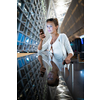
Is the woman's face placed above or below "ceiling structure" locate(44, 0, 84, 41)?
below

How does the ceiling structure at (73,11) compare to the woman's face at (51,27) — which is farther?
the ceiling structure at (73,11)

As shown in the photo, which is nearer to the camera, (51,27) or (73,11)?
(51,27)

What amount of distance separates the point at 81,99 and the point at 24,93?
0.19 meters

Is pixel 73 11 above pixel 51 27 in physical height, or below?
above

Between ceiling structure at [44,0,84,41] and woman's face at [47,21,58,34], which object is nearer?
woman's face at [47,21,58,34]

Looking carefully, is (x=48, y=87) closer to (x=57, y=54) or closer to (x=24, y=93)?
(x=24, y=93)

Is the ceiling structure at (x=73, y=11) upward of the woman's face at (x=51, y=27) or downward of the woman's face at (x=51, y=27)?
upward
